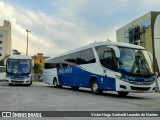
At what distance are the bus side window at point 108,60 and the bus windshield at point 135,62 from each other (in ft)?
1.78

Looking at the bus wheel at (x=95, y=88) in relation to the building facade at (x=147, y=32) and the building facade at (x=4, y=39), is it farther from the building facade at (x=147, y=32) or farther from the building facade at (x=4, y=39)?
the building facade at (x=4, y=39)

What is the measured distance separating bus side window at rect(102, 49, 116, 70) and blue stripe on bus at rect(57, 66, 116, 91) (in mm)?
681

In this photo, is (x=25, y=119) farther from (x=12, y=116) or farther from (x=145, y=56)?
(x=145, y=56)

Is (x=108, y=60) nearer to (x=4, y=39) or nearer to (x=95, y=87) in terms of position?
(x=95, y=87)

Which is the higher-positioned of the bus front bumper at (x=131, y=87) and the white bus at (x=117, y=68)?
the white bus at (x=117, y=68)

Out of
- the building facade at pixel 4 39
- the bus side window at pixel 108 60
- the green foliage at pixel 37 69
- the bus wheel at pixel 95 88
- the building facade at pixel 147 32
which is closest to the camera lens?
the bus side window at pixel 108 60

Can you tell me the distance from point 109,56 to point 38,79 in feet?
162

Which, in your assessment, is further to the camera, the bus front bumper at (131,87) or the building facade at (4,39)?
the building facade at (4,39)

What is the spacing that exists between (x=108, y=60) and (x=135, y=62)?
1.55m

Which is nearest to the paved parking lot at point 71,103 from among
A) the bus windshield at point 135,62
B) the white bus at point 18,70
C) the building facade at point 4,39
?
the bus windshield at point 135,62

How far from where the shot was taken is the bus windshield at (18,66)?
30.1 metres

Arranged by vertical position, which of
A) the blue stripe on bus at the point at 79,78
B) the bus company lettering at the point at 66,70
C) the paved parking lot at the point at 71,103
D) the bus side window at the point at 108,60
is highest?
the bus side window at the point at 108,60

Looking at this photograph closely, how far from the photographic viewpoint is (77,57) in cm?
2378

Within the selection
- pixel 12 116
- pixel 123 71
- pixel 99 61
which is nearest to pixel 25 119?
pixel 12 116
